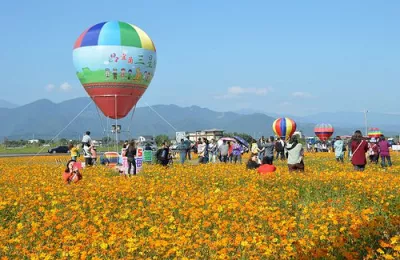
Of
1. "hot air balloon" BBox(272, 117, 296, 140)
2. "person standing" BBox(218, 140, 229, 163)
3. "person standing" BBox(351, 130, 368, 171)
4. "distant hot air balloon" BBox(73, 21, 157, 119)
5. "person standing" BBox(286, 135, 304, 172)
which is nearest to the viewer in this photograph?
"person standing" BBox(286, 135, 304, 172)

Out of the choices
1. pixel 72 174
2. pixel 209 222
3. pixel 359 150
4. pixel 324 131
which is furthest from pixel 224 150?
pixel 324 131

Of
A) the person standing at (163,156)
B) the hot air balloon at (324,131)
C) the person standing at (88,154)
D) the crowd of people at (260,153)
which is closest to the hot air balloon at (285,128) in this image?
the hot air balloon at (324,131)

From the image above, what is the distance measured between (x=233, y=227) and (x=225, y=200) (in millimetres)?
2860

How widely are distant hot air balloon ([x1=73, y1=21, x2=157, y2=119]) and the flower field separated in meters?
17.6

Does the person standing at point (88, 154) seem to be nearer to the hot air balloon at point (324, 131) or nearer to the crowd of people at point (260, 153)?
the crowd of people at point (260, 153)

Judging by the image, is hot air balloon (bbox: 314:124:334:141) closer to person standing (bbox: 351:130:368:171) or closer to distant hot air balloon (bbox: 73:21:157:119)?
distant hot air balloon (bbox: 73:21:157:119)

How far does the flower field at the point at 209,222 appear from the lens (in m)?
7.33

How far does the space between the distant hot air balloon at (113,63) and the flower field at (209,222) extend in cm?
1762

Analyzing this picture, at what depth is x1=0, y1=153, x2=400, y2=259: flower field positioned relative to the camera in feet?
24.1

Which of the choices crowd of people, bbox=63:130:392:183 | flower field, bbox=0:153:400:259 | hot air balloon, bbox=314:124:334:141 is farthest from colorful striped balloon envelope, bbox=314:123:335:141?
flower field, bbox=0:153:400:259

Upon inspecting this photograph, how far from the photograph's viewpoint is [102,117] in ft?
118

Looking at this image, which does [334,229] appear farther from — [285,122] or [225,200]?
[285,122]

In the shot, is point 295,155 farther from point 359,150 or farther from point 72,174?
point 72,174

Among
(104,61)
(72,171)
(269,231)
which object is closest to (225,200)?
(269,231)
